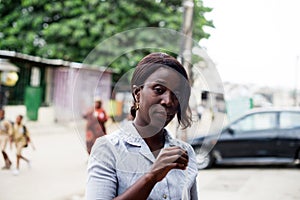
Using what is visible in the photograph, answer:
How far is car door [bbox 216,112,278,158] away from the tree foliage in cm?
194

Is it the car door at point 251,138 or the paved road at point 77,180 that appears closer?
the paved road at point 77,180

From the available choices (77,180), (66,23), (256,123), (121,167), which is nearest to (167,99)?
(121,167)

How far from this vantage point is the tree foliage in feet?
21.7

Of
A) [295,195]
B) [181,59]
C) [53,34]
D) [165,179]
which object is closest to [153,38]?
[181,59]

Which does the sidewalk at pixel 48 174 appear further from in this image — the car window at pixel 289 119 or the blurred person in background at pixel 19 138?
the car window at pixel 289 119

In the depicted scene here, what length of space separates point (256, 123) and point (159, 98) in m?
5.31

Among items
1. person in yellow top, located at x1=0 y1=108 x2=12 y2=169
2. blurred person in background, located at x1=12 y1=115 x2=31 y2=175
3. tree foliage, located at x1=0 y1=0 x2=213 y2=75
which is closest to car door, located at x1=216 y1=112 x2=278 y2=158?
tree foliage, located at x1=0 y1=0 x2=213 y2=75

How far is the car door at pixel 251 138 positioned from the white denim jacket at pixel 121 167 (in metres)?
5.06

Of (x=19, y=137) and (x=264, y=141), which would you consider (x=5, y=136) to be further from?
(x=264, y=141)

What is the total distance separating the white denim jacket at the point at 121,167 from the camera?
2.12ft

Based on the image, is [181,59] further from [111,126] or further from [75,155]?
[75,155]

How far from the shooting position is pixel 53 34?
7199 millimetres

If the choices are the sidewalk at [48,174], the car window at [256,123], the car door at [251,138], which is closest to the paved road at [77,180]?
the sidewalk at [48,174]

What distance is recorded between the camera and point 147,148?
673mm
